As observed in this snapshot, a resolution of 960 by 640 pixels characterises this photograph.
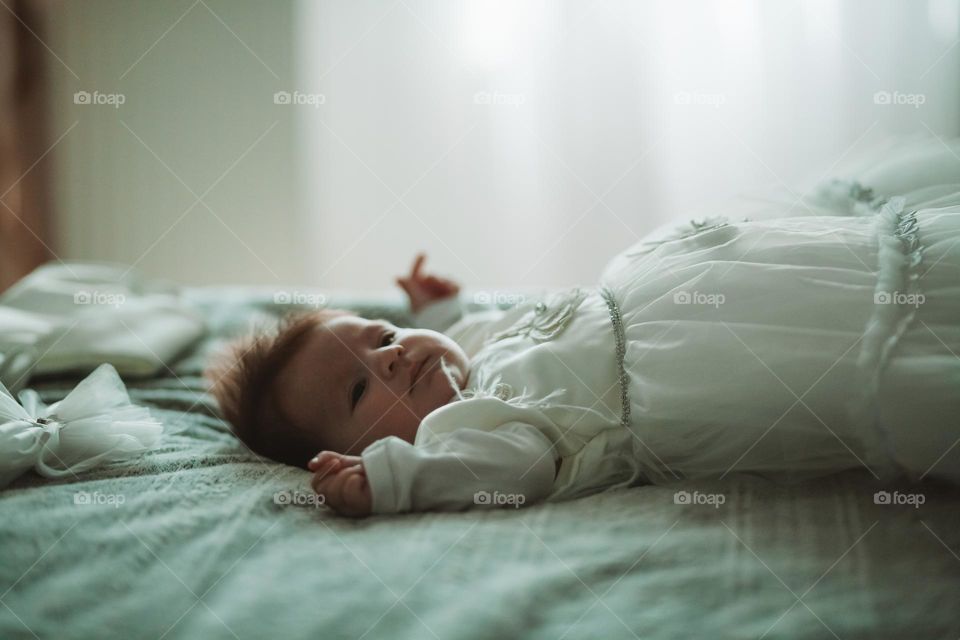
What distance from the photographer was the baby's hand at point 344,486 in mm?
820

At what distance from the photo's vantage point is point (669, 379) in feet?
2.93

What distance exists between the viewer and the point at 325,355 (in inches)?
43.0

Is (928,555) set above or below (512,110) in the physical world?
below

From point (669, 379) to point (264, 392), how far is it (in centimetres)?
58

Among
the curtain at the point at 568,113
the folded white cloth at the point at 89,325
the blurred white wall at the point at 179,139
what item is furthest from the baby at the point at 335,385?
the blurred white wall at the point at 179,139

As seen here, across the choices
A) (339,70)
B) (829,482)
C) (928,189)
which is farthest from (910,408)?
(339,70)

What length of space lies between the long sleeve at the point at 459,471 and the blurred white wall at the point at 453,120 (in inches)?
54.7

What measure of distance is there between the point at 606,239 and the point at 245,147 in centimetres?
125

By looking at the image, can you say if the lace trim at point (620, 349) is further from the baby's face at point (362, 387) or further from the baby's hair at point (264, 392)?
the baby's hair at point (264, 392)

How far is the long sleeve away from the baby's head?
16 cm

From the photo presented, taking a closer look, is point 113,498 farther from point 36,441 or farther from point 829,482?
point 829,482

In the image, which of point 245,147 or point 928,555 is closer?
point 928,555

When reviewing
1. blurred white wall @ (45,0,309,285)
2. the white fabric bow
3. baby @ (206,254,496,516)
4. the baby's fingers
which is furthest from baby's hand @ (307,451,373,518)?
blurred white wall @ (45,0,309,285)

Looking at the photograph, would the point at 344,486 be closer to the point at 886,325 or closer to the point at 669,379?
the point at 669,379
